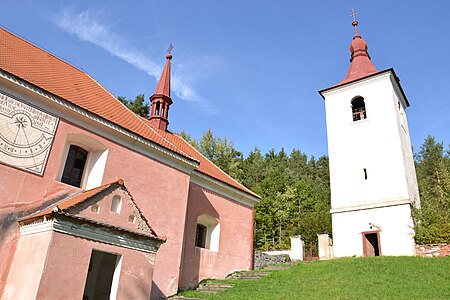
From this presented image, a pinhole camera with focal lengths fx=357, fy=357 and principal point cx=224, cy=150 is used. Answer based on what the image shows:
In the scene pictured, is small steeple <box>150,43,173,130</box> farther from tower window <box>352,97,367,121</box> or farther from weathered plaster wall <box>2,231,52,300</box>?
tower window <box>352,97,367,121</box>

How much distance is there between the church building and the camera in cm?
783

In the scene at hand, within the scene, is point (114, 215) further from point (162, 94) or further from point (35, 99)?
point (162, 94)

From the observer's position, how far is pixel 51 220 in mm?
7672

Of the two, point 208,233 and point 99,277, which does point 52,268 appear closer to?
point 99,277

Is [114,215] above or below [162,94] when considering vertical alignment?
below

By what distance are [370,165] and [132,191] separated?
1364 centimetres

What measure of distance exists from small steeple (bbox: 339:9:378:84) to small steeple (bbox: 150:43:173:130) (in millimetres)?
11274

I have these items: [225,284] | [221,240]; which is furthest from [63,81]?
[225,284]

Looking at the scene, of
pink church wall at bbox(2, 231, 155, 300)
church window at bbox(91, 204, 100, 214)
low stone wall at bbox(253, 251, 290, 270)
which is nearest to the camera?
pink church wall at bbox(2, 231, 155, 300)

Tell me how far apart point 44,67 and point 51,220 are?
645cm

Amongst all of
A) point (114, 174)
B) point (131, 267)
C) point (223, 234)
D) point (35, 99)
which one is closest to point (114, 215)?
point (131, 267)

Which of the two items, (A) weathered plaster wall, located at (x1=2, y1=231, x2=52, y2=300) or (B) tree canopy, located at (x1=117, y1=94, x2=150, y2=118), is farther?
(B) tree canopy, located at (x1=117, y1=94, x2=150, y2=118)

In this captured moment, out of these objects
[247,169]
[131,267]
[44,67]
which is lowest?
[131,267]

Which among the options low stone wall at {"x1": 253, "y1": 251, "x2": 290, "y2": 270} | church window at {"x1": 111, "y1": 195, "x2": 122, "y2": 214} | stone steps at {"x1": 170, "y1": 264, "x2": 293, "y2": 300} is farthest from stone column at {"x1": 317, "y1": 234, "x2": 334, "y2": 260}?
church window at {"x1": 111, "y1": 195, "x2": 122, "y2": 214}
